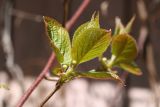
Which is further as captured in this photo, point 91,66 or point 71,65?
point 91,66

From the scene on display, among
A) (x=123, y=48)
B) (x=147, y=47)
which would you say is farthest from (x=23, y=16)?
(x=123, y=48)

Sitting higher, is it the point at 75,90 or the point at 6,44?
the point at 6,44

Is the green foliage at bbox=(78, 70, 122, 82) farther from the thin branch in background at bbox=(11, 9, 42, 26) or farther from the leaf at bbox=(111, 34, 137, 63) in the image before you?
the thin branch in background at bbox=(11, 9, 42, 26)

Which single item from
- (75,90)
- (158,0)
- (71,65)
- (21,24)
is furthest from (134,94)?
(71,65)

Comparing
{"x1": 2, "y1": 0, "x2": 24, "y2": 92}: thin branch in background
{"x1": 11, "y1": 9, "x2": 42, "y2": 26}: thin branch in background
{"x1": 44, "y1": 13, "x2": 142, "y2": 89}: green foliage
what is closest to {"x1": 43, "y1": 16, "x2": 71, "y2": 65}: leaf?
{"x1": 44, "y1": 13, "x2": 142, "y2": 89}: green foliage

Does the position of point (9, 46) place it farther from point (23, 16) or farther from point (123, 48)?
point (123, 48)

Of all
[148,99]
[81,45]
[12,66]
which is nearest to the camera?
[81,45]

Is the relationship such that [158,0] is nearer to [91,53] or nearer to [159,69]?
[159,69]
